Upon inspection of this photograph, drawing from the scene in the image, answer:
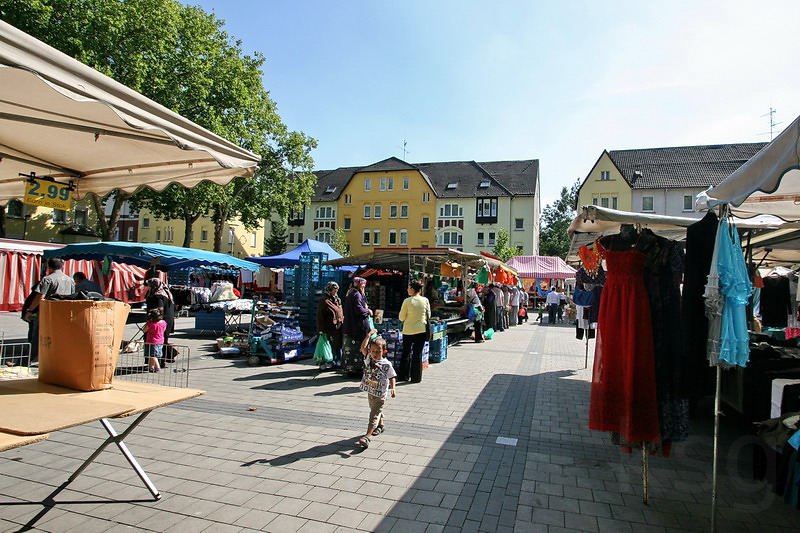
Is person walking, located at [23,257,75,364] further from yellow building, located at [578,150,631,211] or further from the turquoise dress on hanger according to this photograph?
yellow building, located at [578,150,631,211]

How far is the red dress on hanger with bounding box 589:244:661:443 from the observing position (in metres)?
3.93

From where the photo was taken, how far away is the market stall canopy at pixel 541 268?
25.5m

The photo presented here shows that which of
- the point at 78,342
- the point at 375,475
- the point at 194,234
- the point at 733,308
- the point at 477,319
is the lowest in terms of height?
the point at 375,475

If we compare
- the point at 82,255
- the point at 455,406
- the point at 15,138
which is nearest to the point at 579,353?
the point at 455,406

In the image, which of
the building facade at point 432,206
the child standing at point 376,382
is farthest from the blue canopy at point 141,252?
the building facade at point 432,206

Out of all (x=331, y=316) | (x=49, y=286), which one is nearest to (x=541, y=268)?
(x=331, y=316)

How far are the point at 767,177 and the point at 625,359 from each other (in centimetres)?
188

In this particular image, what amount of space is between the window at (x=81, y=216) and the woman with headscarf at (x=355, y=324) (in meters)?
36.0

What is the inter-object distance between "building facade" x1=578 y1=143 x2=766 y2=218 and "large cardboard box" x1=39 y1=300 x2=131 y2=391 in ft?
148

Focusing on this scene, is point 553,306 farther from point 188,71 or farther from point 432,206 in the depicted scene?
point 432,206

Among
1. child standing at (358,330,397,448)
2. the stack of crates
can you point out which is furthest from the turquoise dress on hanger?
the stack of crates

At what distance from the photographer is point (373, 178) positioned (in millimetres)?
55344

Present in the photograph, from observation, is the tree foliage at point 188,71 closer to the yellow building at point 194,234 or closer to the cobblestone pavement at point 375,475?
the cobblestone pavement at point 375,475

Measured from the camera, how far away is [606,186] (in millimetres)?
43906
